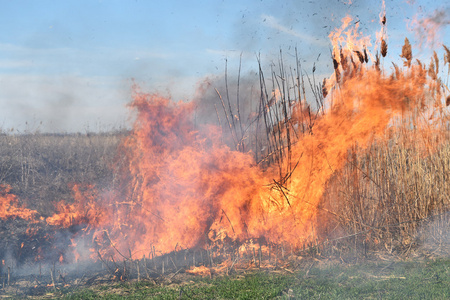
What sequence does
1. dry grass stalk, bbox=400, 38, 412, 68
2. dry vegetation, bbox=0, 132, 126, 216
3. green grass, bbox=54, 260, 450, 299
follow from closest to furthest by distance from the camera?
green grass, bbox=54, 260, 450, 299 < dry grass stalk, bbox=400, 38, 412, 68 < dry vegetation, bbox=0, 132, 126, 216

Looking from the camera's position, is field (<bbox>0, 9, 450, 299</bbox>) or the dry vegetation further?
the dry vegetation

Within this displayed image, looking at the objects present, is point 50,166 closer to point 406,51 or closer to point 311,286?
point 311,286

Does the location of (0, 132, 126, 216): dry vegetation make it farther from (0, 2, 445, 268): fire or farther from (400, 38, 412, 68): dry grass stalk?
(400, 38, 412, 68): dry grass stalk

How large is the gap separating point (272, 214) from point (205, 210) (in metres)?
1.36

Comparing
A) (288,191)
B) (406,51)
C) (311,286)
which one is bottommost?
(311,286)

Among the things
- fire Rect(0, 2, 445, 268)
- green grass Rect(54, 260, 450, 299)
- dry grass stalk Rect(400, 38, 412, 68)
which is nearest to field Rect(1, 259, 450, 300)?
green grass Rect(54, 260, 450, 299)

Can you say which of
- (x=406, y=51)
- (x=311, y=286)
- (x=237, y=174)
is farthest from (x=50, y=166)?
(x=406, y=51)

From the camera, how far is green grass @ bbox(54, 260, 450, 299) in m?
5.44

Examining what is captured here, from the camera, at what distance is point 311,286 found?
574 centimetres

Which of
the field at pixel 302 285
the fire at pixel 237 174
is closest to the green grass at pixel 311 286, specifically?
the field at pixel 302 285

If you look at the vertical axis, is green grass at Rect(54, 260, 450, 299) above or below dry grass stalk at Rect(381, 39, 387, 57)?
below

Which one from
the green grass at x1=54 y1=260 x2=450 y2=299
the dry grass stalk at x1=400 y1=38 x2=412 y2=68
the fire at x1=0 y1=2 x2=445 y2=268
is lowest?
the green grass at x1=54 y1=260 x2=450 y2=299

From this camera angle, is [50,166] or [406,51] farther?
[50,166]

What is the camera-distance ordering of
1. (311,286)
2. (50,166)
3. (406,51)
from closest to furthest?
(311,286) → (406,51) → (50,166)
